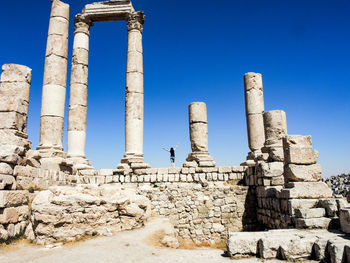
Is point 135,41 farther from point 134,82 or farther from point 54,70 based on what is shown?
point 54,70

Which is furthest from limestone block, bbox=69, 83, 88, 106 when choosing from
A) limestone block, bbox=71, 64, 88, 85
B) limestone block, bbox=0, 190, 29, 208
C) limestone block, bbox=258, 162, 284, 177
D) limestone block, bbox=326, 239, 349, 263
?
limestone block, bbox=326, 239, 349, 263

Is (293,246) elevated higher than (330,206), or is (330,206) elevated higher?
(330,206)

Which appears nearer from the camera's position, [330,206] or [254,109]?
[330,206]

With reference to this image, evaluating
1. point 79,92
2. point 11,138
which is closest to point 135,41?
point 79,92

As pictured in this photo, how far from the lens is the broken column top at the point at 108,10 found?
688 inches

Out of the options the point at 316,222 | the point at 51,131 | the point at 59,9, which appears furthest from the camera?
the point at 59,9

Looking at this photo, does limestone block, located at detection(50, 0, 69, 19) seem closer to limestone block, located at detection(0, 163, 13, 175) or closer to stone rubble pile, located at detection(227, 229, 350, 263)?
limestone block, located at detection(0, 163, 13, 175)

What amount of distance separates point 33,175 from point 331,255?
923cm

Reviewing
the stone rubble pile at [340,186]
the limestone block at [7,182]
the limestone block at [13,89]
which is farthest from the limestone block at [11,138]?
the stone rubble pile at [340,186]

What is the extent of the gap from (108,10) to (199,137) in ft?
33.1

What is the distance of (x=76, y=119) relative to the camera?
15938mm

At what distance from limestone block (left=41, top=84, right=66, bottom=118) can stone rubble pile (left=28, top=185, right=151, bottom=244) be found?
585 centimetres

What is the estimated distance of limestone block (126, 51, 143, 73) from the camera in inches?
664

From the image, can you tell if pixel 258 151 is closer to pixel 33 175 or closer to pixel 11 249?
pixel 33 175
